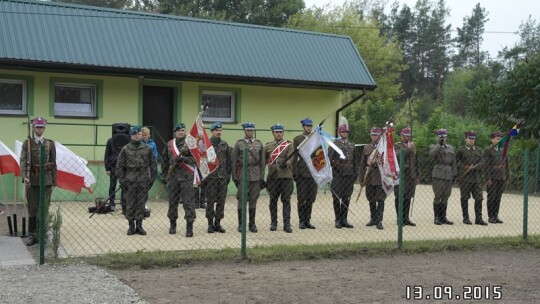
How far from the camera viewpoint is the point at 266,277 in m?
8.18

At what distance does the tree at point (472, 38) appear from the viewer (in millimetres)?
79125

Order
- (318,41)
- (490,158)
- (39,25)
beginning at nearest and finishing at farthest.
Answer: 1. (490,158)
2. (39,25)
3. (318,41)

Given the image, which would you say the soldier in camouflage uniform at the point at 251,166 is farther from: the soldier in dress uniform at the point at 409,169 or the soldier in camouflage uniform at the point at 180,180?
the soldier in dress uniform at the point at 409,169

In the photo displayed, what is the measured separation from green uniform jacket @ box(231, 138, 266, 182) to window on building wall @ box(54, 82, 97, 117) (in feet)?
21.1

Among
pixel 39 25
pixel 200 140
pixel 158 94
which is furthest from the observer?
pixel 158 94

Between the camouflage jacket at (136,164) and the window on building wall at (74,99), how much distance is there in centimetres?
605

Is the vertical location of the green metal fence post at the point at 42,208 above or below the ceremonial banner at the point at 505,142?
below

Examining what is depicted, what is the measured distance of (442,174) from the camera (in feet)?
A: 43.2

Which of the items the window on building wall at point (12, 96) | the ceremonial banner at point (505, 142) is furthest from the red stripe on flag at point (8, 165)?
the ceremonial banner at point (505, 142)

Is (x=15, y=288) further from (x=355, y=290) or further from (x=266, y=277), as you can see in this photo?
(x=355, y=290)

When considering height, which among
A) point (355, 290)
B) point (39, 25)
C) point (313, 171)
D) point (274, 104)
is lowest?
point (355, 290)

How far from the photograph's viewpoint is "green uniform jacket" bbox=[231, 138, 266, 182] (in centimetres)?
1176

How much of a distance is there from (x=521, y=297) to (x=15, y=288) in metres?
5.32

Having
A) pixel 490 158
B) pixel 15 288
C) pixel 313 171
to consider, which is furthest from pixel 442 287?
pixel 490 158
